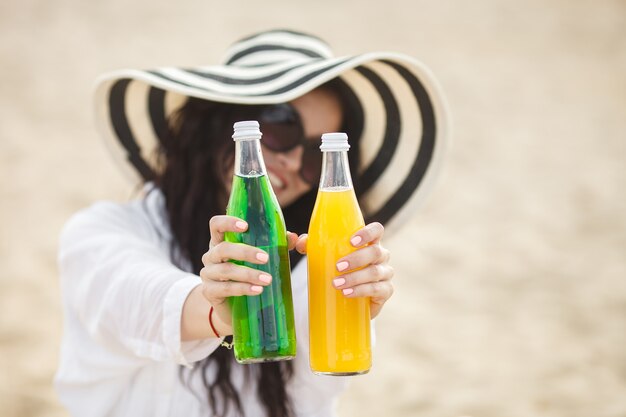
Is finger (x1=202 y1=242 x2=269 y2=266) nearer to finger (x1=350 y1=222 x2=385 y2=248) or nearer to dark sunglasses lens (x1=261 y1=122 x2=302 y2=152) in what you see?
finger (x1=350 y1=222 x2=385 y2=248)

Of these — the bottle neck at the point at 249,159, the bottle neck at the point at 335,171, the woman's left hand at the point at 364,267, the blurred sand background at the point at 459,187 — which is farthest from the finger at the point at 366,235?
the blurred sand background at the point at 459,187

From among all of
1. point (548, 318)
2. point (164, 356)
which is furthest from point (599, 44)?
point (164, 356)

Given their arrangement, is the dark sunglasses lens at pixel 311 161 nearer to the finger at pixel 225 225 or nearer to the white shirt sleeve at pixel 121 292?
the white shirt sleeve at pixel 121 292

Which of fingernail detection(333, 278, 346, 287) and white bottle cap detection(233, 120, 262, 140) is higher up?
white bottle cap detection(233, 120, 262, 140)

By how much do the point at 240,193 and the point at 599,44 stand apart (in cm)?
755

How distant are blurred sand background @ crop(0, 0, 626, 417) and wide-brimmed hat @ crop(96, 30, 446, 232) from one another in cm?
173

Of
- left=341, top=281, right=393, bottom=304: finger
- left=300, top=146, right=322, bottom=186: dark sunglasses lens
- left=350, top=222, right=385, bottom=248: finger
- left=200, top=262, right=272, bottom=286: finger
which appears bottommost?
left=341, top=281, right=393, bottom=304: finger

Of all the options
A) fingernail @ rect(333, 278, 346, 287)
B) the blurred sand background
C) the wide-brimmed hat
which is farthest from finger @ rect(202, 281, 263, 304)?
the blurred sand background

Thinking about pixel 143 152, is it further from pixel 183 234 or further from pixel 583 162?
pixel 583 162

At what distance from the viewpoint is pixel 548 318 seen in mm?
4992

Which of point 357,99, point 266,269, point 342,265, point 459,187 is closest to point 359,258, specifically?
point 342,265

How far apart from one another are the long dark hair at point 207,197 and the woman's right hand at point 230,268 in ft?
2.67

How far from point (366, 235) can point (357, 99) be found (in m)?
1.32

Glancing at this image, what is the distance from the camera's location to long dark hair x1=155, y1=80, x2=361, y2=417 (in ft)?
7.47
